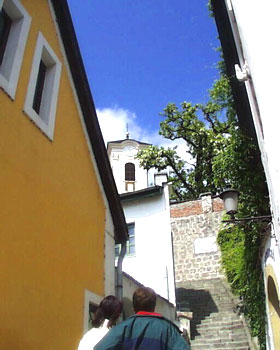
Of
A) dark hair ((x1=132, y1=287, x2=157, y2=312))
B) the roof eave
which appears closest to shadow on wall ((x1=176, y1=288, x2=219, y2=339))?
the roof eave

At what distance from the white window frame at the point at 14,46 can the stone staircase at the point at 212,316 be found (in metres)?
9.66

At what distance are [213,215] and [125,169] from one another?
53.7 ft

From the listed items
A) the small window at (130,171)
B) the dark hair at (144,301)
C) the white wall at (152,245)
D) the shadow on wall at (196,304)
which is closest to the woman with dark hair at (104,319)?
the dark hair at (144,301)

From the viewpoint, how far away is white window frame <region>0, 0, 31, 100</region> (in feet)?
14.8

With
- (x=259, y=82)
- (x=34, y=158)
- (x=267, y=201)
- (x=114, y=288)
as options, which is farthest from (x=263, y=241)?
(x=34, y=158)

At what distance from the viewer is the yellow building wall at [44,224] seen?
3.86 meters

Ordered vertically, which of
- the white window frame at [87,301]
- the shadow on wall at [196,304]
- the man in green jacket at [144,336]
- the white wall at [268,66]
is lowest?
the man in green jacket at [144,336]

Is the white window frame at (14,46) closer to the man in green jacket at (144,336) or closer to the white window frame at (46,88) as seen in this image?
the white window frame at (46,88)

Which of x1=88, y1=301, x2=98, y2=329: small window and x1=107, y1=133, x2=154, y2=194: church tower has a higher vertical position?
x1=107, y1=133, x2=154, y2=194: church tower

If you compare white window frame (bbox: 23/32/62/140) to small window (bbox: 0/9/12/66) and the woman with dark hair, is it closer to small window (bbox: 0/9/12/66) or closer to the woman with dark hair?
small window (bbox: 0/9/12/66)

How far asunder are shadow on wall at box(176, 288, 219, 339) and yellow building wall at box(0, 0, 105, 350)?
8263 mm

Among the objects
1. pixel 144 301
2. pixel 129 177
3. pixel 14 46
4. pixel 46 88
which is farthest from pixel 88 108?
pixel 129 177

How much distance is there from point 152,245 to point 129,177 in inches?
823

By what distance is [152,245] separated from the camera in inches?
550
